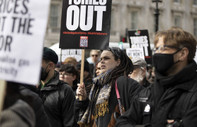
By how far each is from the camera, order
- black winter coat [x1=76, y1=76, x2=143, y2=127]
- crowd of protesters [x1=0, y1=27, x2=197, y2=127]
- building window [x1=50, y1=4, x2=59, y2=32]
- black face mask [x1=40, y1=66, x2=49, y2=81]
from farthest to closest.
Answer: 1. building window [x1=50, y1=4, x2=59, y2=32]
2. black face mask [x1=40, y1=66, x2=49, y2=81]
3. black winter coat [x1=76, y1=76, x2=143, y2=127]
4. crowd of protesters [x1=0, y1=27, x2=197, y2=127]

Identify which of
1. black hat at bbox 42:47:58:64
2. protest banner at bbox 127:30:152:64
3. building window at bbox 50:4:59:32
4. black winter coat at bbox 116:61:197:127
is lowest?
black winter coat at bbox 116:61:197:127

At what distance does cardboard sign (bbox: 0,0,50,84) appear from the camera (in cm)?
229

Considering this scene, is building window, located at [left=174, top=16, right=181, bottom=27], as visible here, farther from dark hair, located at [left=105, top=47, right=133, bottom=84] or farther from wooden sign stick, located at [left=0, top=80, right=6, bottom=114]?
wooden sign stick, located at [left=0, top=80, right=6, bottom=114]

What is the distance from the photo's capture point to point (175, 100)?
303 centimetres

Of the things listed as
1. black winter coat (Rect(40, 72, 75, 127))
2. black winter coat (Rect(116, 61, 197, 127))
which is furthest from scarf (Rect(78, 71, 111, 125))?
black winter coat (Rect(116, 61, 197, 127))

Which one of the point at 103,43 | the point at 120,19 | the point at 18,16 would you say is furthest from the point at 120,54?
the point at 120,19

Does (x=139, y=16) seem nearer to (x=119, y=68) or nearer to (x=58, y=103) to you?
(x=119, y=68)

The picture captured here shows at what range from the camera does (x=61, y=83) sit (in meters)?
4.70

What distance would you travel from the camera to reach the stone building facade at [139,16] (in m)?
33.1

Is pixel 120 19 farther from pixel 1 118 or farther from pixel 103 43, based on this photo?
pixel 1 118

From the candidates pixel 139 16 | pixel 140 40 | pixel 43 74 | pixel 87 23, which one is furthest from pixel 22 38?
pixel 139 16

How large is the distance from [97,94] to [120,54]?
0.63 meters

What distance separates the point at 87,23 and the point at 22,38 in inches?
98.6

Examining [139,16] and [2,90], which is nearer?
[2,90]
